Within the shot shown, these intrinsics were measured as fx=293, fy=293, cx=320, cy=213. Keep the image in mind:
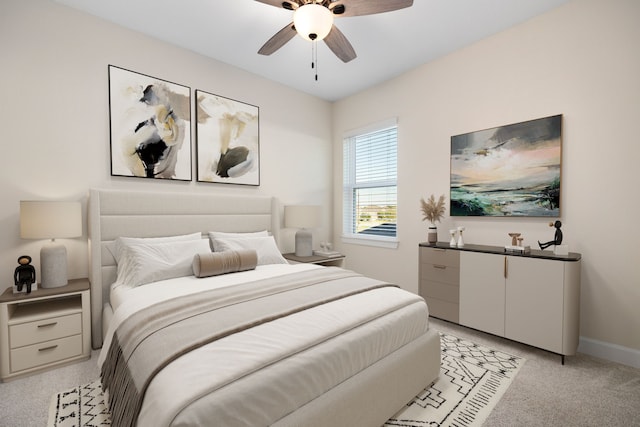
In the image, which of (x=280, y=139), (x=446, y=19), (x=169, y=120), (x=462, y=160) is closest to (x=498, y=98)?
(x=462, y=160)

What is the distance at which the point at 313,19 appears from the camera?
185 cm

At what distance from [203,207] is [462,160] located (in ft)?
9.18

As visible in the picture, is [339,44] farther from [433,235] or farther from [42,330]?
[42,330]

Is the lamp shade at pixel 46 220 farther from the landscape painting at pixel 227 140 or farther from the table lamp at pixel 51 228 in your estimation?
the landscape painting at pixel 227 140

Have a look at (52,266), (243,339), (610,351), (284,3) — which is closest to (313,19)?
(284,3)

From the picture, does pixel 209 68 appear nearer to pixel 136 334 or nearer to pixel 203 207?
pixel 203 207

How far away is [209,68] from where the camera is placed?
3.29 metres

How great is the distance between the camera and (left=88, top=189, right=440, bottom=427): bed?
1.08 metres

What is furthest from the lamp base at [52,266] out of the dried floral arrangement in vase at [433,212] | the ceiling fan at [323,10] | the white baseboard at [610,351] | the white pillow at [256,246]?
the white baseboard at [610,351]

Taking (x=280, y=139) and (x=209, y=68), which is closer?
(x=209, y=68)

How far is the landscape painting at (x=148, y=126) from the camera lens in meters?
2.71

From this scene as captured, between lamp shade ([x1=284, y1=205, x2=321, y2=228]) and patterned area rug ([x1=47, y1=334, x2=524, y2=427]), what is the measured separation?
2.05 metres

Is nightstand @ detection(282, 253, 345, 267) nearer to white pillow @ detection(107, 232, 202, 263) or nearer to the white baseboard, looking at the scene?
white pillow @ detection(107, 232, 202, 263)

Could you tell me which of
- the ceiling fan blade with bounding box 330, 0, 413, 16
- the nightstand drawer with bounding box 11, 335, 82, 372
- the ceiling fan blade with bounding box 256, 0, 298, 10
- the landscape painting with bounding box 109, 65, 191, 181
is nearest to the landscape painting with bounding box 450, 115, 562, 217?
the ceiling fan blade with bounding box 330, 0, 413, 16
